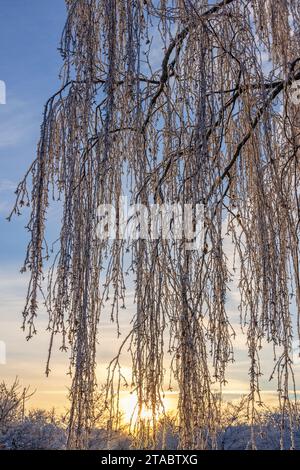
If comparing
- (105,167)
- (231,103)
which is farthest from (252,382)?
(231,103)

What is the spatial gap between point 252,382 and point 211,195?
0.76m

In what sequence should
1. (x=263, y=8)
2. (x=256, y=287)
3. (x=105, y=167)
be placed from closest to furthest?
(x=105, y=167) < (x=256, y=287) < (x=263, y=8)

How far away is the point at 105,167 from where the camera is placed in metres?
2.57

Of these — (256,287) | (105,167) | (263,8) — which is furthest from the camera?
(263,8)

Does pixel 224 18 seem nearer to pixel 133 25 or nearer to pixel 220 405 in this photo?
pixel 133 25

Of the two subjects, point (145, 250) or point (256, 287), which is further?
point (256, 287)
